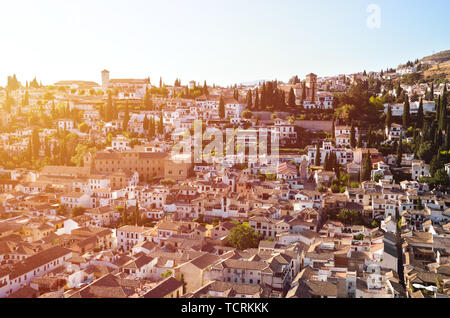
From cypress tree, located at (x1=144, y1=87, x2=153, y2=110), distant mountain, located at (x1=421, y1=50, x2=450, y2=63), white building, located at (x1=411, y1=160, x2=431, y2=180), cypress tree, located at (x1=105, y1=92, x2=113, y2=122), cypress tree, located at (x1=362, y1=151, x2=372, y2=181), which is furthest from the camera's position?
cypress tree, located at (x1=144, y1=87, x2=153, y2=110)

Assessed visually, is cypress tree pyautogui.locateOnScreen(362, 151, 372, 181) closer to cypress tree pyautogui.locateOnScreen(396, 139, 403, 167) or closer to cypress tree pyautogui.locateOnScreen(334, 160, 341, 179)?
cypress tree pyautogui.locateOnScreen(334, 160, 341, 179)

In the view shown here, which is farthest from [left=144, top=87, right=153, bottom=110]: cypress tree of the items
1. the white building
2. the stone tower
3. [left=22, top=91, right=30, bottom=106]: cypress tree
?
the white building

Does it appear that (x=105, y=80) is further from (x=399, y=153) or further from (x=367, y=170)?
(x=399, y=153)

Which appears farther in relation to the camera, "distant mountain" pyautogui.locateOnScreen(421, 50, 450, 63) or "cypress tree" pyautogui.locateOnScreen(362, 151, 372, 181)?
"distant mountain" pyautogui.locateOnScreen(421, 50, 450, 63)

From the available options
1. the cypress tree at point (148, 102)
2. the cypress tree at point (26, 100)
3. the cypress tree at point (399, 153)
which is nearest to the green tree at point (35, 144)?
the cypress tree at point (148, 102)

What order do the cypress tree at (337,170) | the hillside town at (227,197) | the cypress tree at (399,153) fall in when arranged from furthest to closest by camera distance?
the cypress tree at (399,153) → the cypress tree at (337,170) → the hillside town at (227,197)

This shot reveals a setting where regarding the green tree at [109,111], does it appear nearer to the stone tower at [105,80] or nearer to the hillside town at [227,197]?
the hillside town at [227,197]

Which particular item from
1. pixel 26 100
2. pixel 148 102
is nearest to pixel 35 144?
pixel 148 102

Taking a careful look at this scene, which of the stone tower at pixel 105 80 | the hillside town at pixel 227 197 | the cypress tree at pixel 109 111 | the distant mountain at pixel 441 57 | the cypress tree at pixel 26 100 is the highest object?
the distant mountain at pixel 441 57
